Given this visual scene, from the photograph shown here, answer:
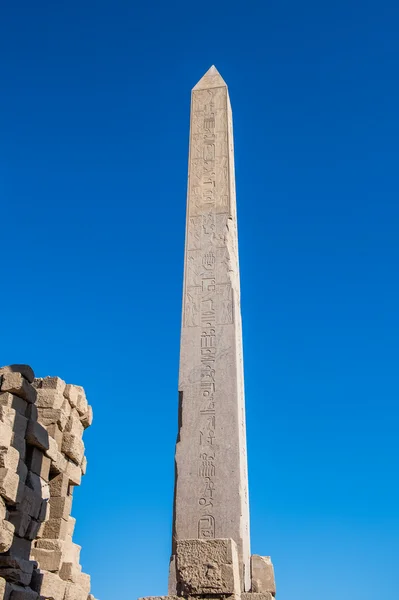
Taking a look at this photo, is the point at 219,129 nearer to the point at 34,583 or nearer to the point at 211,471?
the point at 211,471

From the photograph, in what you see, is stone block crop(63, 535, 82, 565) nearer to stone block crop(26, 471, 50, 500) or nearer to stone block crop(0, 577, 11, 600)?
stone block crop(26, 471, 50, 500)

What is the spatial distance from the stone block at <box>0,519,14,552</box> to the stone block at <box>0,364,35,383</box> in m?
1.30

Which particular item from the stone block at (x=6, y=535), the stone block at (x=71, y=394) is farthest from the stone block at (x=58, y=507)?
the stone block at (x=6, y=535)

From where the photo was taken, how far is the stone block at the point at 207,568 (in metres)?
4.28

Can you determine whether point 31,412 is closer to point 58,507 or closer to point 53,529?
point 58,507

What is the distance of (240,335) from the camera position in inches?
307

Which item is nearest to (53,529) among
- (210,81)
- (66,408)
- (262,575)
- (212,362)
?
(66,408)

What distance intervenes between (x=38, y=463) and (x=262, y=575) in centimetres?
230

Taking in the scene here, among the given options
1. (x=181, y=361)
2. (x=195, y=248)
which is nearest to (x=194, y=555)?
(x=181, y=361)

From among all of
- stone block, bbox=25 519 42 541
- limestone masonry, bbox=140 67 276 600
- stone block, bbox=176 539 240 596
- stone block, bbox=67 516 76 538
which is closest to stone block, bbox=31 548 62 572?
stone block, bbox=67 516 76 538

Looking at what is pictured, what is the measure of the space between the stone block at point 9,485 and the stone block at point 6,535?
7.4 inches

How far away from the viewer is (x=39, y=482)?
21.6 feet

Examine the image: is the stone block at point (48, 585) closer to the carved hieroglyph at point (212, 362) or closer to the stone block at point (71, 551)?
the stone block at point (71, 551)

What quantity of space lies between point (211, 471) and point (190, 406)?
70 cm
